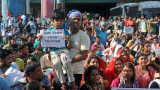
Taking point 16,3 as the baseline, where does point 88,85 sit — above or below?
below

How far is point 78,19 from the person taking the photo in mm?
3318

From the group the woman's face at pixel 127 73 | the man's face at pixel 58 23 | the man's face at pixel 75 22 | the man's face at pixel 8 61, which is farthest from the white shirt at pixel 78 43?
the man's face at pixel 8 61

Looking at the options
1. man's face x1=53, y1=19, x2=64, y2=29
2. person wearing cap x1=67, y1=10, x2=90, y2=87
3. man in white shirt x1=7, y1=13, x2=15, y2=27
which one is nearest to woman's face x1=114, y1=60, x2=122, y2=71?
person wearing cap x1=67, y1=10, x2=90, y2=87

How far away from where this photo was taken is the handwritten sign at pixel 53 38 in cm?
323

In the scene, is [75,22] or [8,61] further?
[8,61]

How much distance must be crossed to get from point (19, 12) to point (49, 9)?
8.79m

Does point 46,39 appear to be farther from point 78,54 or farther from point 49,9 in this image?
point 49,9

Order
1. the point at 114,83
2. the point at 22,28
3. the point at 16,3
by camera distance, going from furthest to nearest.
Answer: the point at 16,3 < the point at 22,28 < the point at 114,83

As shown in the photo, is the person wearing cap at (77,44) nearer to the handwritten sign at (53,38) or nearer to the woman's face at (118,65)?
the handwritten sign at (53,38)

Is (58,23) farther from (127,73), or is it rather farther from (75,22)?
(127,73)

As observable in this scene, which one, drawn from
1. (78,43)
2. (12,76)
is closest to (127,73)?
(78,43)

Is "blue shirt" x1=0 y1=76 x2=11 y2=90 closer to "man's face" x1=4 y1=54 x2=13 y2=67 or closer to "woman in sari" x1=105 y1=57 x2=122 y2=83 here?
"man's face" x1=4 y1=54 x2=13 y2=67

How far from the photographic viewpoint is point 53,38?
3.28 metres

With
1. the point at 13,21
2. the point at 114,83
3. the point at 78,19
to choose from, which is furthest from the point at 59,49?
the point at 13,21
